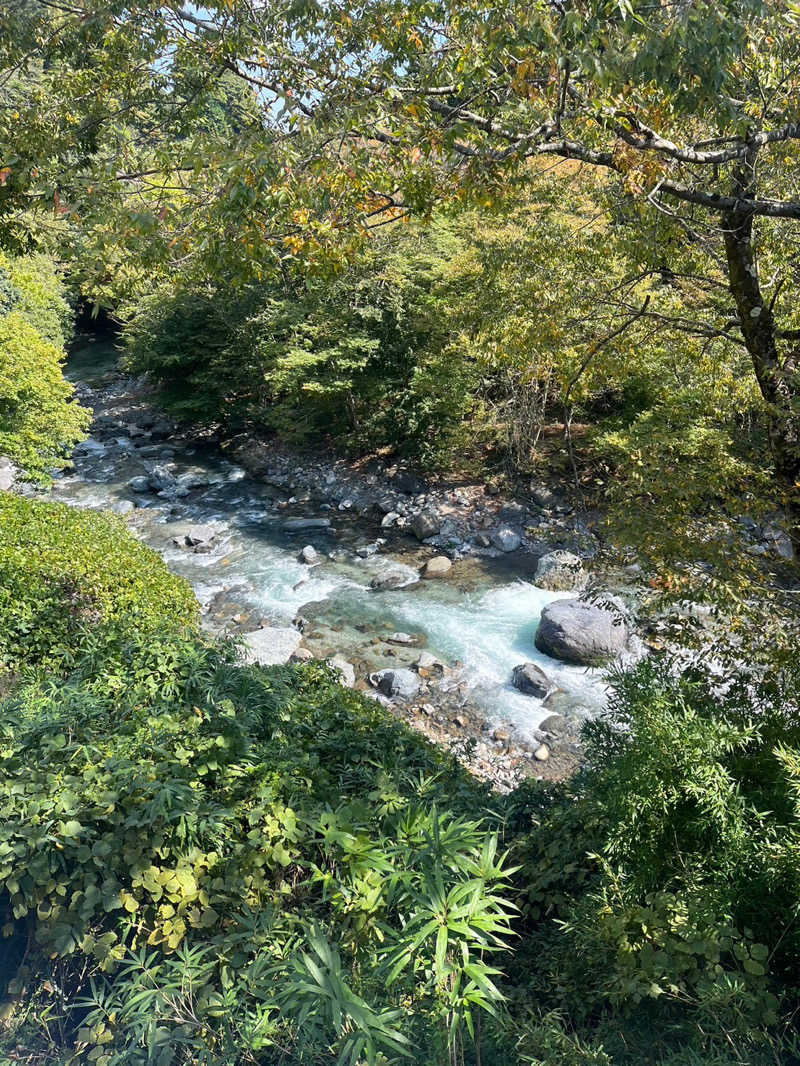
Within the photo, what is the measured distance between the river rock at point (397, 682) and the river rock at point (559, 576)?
341 centimetres

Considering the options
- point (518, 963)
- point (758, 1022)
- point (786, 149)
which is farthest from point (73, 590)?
point (786, 149)

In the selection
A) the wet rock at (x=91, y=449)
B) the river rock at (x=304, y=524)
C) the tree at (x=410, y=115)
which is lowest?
the wet rock at (x=91, y=449)

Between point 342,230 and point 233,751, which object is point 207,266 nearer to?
point 342,230

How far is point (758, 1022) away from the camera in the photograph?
232cm

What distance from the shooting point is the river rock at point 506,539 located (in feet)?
41.8

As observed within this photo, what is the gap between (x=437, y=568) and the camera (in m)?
12.0

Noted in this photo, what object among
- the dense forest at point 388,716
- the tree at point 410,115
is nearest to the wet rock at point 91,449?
the dense forest at point 388,716

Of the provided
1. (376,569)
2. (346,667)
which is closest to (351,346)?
(376,569)

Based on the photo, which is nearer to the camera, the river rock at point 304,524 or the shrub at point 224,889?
the shrub at point 224,889

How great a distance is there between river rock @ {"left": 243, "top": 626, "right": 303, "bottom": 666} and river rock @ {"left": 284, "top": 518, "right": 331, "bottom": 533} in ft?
14.1

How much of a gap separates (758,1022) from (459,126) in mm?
4280

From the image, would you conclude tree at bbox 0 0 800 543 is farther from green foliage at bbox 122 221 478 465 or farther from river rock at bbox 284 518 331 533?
river rock at bbox 284 518 331 533

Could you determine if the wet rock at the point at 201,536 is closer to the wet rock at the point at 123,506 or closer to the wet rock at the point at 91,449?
the wet rock at the point at 123,506

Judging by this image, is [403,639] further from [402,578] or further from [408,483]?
[408,483]
